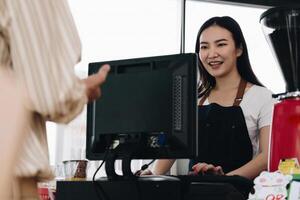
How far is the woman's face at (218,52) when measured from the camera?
246 cm

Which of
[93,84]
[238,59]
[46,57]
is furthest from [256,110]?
[46,57]

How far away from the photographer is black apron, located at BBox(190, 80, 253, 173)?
→ 2.35 m

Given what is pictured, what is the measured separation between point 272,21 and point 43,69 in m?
1.08

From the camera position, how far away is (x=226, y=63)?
2.46m

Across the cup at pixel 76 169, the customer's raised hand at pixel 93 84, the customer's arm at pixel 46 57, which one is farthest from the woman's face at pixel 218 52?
the customer's arm at pixel 46 57

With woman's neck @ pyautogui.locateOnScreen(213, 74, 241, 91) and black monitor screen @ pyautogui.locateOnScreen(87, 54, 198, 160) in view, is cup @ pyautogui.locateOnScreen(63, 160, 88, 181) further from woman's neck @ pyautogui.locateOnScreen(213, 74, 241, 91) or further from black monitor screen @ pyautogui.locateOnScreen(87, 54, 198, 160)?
woman's neck @ pyautogui.locateOnScreen(213, 74, 241, 91)

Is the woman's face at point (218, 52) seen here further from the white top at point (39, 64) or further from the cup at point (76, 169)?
the white top at point (39, 64)

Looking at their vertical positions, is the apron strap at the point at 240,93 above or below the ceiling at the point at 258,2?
below

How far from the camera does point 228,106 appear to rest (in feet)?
7.91

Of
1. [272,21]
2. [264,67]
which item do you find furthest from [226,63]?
[264,67]

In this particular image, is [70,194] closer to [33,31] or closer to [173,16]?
[33,31]

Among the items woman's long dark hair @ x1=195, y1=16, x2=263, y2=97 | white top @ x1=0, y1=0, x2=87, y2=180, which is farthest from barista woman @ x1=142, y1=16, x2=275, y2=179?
white top @ x1=0, y1=0, x2=87, y2=180

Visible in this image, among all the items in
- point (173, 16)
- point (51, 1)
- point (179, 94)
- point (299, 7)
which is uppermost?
point (173, 16)

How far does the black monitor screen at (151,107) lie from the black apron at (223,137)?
2.44ft
